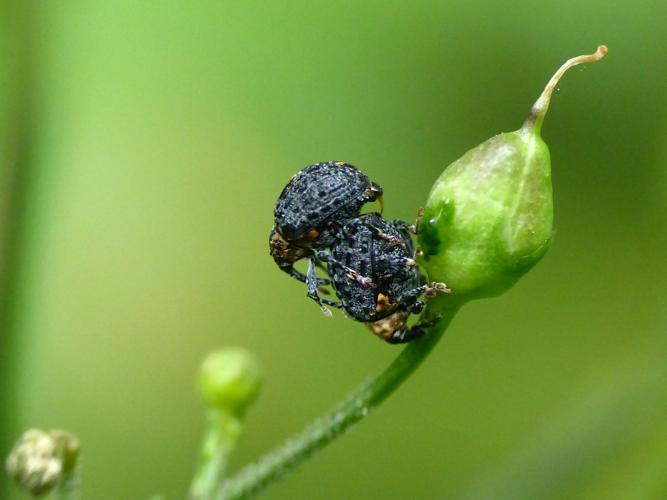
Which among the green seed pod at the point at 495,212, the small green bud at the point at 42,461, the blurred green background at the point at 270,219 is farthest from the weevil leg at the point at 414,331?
the blurred green background at the point at 270,219

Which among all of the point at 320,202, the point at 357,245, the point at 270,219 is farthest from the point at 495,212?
the point at 270,219

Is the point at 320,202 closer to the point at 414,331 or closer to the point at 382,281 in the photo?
the point at 382,281

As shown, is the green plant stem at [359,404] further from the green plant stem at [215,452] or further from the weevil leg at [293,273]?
the weevil leg at [293,273]

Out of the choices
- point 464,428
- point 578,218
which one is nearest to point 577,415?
point 464,428

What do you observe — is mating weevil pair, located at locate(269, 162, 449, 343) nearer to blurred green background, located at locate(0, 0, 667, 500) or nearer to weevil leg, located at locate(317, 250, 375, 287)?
weevil leg, located at locate(317, 250, 375, 287)

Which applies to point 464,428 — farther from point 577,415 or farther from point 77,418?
point 77,418

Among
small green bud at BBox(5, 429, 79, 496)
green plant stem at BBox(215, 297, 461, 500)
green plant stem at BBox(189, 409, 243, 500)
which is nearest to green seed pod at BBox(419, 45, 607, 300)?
green plant stem at BBox(215, 297, 461, 500)

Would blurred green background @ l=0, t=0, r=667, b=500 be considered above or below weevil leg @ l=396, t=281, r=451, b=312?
below
